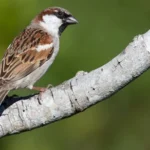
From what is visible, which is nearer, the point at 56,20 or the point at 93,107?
the point at 56,20

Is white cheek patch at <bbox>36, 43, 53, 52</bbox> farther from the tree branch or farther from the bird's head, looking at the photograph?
the tree branch

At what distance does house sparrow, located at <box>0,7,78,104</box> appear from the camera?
182 inches

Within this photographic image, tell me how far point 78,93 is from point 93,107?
2.46m

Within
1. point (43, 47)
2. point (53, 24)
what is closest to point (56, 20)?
point (53, 24)

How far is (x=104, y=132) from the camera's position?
20.3 feet

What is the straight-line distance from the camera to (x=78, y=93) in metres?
3.78

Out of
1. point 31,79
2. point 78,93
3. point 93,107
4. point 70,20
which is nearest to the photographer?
point 78,93

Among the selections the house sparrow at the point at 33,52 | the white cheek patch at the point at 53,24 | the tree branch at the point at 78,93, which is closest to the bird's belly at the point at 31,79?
the house sparrow at the point at 33,52

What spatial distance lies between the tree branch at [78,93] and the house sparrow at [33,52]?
518mm

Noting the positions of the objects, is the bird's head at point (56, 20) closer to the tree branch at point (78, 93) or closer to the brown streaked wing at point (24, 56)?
the brown streaked wing at point (24, 56)

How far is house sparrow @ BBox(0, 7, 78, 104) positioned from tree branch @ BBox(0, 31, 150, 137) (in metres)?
0.52

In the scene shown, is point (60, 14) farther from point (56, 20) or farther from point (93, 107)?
point (93, 107)

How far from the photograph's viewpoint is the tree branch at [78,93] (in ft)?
11.9

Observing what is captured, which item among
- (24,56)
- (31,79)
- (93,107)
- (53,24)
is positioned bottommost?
(93,107)
